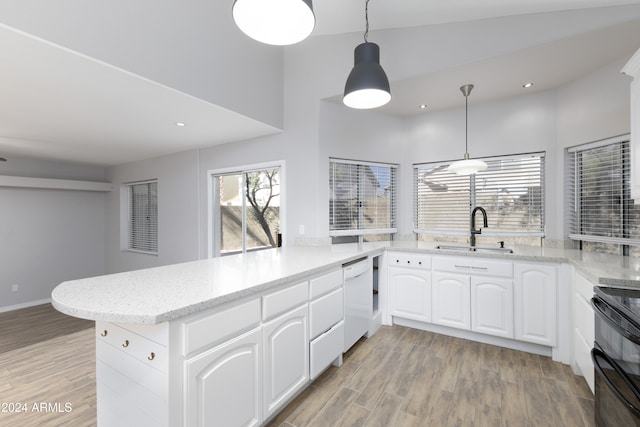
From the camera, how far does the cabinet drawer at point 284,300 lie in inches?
62.3

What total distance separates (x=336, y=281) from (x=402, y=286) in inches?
43.9

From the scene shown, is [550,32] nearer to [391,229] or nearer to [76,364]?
[391,229]

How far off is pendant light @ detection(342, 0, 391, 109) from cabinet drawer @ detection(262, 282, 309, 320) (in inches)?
55.0

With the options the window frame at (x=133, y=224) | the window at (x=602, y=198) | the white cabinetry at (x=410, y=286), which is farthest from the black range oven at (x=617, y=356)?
the window frame at (x=133, y=224)

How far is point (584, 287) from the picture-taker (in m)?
2.00

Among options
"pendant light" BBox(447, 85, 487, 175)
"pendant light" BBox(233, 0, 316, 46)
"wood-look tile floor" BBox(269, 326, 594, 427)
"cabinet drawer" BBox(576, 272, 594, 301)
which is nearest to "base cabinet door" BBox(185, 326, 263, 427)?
"wood-look tile floor" BBox(269, 326, 594, 427)

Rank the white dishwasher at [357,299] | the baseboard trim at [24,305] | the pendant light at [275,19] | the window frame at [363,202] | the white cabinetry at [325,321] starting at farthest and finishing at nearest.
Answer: the baseboard trim at [24,305], the window frame at [363,202], the white dishwasher at [357,299], the white cabinetry at [325,321], the pendant light at [275,19]

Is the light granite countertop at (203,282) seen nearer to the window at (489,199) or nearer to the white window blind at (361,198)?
the window at (489,199)

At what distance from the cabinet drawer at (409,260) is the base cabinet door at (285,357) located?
1.48m

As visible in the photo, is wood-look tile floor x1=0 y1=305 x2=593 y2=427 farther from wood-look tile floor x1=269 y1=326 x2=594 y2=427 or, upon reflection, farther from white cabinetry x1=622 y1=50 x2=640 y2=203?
white cabinetry x1=622 y1=50 x2=640 y2=203

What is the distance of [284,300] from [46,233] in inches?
210

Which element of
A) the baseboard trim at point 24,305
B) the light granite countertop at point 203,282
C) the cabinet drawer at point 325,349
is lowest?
the baseboard trim at point 24,305

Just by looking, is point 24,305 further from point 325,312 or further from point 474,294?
point 474,294

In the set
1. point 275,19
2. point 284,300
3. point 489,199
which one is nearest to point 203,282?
point 284,300
